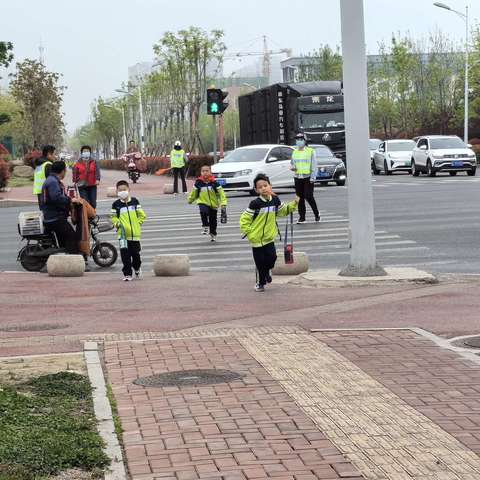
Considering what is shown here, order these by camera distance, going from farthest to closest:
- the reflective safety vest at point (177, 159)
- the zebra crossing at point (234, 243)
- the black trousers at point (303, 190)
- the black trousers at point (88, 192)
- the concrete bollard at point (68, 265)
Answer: the reflective safety vest at point (177, 159)
the black trousers at point (88, 192)
the black trousers at point (303, 190)
the zebra crossing at point (234, 243)
the concrete bollard at point (68, 265)

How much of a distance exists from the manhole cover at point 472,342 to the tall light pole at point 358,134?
5.14 metres

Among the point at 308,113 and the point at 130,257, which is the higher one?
the point at 308,113

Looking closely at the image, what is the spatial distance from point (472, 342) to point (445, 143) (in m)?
35.8

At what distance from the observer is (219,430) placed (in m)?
7.46

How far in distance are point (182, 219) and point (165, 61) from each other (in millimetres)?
55555

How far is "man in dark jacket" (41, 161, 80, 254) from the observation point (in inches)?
746

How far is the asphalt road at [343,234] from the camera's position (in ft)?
62.7

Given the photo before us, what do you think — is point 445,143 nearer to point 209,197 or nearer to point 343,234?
point 343,234

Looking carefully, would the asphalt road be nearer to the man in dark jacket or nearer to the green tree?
the man in dark jacket

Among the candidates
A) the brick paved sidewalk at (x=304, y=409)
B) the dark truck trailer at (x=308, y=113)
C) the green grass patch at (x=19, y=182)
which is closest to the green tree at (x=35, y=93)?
the green grass patch at (x=19, y=182)

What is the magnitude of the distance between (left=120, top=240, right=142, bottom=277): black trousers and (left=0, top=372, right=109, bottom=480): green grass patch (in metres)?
8.09

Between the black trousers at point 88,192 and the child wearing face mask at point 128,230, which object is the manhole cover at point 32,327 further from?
the black trousers at point 88,192

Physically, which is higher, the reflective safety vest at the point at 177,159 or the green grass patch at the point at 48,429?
the reflective safety vest at the point at 177,159

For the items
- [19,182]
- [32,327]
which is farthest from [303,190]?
[19,182]
